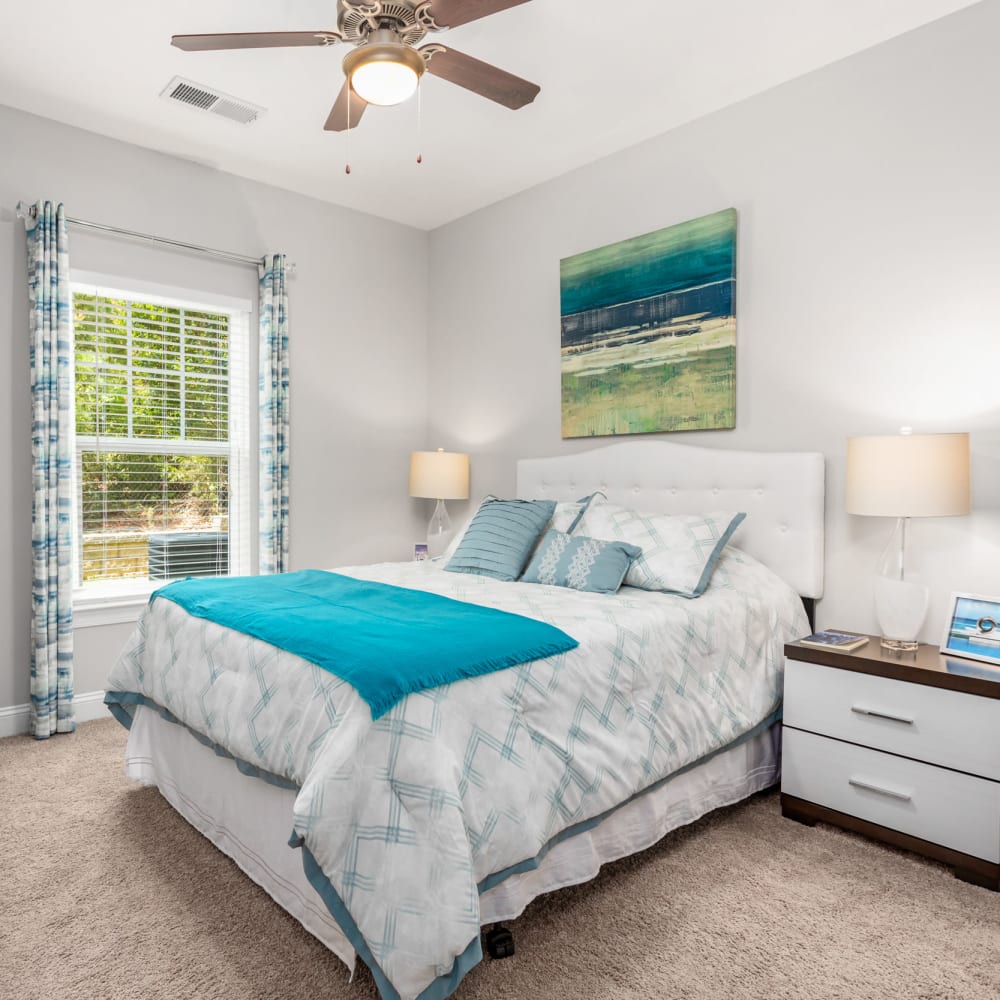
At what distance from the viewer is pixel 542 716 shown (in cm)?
181

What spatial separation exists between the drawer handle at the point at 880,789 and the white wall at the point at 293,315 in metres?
2.98

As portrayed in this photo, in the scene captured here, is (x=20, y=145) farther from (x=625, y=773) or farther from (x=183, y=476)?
(x=625, y=773)

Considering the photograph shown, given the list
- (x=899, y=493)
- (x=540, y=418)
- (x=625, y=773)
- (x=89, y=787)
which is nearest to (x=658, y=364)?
(x=540, y=418)

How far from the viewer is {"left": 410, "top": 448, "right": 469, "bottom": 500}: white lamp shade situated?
13.9 ft

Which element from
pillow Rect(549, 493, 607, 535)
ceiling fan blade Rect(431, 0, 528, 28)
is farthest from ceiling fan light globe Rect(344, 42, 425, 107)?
pillow Rect(549, 493, 607, 535)

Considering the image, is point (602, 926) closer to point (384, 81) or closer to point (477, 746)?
point (477, 746)

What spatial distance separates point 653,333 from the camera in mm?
3416

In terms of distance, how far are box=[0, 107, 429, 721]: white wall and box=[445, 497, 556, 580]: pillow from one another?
131 centimetres

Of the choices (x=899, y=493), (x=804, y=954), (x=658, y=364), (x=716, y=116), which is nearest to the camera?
(x=804, y=954)

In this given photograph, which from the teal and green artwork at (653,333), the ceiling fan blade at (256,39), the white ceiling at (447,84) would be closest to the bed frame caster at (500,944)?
the teal and green artwork at (653,333)

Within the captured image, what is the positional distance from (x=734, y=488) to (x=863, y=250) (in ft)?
3.38

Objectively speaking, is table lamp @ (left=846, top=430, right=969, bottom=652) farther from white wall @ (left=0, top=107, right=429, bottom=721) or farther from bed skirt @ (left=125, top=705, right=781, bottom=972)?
white wall @ (left=0, top=107, right=429, bottom=721)

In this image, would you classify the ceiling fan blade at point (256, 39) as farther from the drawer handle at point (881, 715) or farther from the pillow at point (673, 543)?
the drawer handle at point (881, 715)

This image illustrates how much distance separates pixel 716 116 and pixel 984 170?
1163 millimetres
